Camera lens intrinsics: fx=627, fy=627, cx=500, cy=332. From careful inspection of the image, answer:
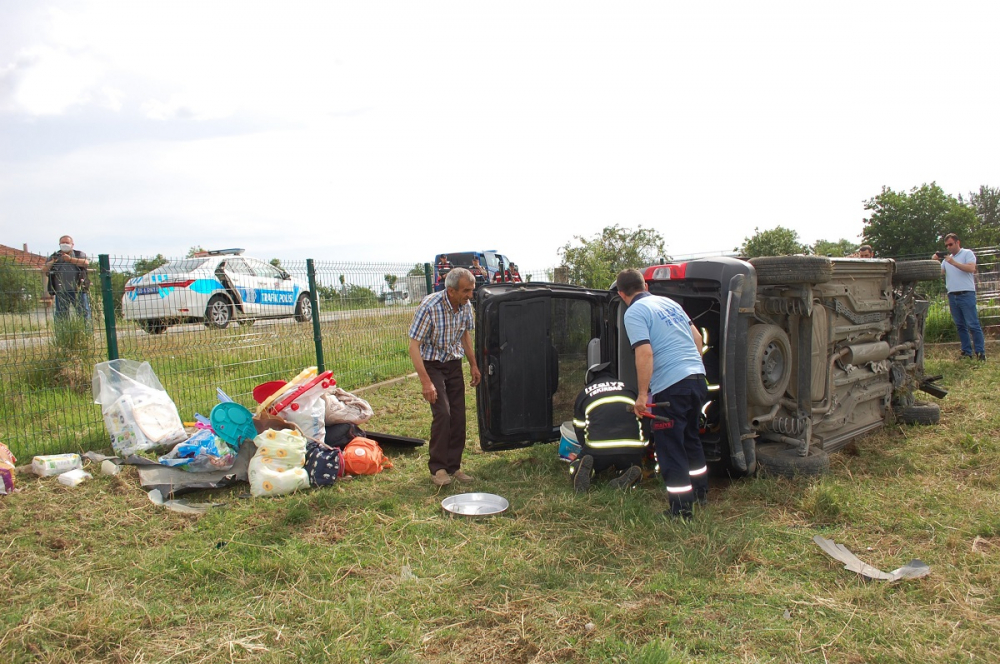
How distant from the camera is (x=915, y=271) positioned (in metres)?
6.23

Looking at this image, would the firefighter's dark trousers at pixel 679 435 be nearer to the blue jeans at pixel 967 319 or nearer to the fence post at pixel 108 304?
the fence post at pixel 108 304

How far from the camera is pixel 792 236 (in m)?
36.4

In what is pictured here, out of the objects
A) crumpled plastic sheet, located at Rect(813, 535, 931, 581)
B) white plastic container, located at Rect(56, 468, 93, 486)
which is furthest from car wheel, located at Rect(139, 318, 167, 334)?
crumpled plastic sheet, located at Rect(813, 535, 931, 581)

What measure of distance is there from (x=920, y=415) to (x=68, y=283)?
8.48 meters

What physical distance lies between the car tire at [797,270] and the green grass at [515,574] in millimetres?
1529

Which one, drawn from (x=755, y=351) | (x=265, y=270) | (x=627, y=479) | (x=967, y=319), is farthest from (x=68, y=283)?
(x=967, y=319)

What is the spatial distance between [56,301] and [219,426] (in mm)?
2081

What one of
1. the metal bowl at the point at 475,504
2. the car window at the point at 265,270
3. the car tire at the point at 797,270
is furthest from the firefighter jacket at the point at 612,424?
the car window at the point at 265,270

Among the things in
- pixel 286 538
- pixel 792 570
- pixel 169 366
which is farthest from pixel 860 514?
pixel 169 366

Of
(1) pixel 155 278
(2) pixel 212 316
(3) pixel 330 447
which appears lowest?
(3) pixel 330 447

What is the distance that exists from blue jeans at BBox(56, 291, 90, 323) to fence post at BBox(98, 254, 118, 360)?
0.51 ft

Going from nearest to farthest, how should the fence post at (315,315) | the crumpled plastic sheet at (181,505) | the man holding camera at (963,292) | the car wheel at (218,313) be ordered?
1. the crumpled plastic sheet at (181,505)
2. the car wheel at (218,313)
3. the fence post at (315,315)
4. the man holding camera at (963,292)

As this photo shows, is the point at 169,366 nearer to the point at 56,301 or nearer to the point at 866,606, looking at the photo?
the point at 56,301

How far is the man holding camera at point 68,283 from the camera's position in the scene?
5848 mm
